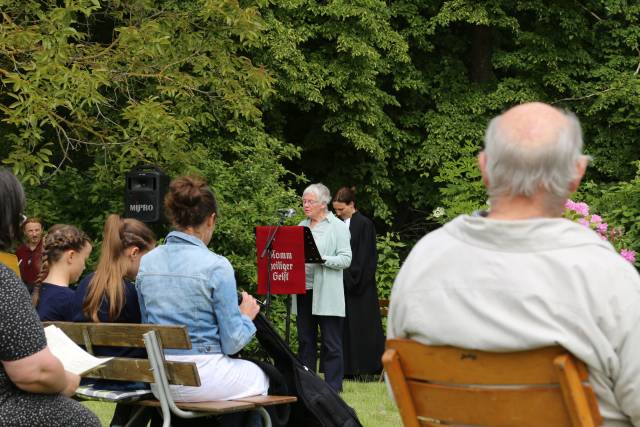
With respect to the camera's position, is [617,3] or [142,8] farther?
[617,3]

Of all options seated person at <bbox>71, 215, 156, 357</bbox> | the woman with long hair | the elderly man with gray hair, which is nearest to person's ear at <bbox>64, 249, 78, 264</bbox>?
seated person at <bbox>71, 215, 156, 357</bbox>

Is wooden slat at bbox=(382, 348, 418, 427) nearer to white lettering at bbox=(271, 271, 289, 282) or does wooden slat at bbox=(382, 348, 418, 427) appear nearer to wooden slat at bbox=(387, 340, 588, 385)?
wooden slat at bbox=(387, 340, 588, 385)

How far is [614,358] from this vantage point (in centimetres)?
269

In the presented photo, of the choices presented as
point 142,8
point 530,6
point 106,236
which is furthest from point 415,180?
point 106,236

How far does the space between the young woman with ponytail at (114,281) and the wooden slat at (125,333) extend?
21 cm

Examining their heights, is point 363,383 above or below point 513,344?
below

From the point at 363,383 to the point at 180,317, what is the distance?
5.97 meters

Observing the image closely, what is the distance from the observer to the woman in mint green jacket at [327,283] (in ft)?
33.9

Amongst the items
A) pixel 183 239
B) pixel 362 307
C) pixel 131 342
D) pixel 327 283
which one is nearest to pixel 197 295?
pixel 183 239

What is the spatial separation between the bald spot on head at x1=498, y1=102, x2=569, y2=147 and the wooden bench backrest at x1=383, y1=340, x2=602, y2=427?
53 cm

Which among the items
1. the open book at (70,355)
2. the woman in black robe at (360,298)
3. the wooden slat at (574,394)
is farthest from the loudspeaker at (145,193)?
the wooden slat at (574,394)

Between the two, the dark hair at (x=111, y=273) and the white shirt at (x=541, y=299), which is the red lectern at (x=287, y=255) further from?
the white shirt at (x=541, y=299)

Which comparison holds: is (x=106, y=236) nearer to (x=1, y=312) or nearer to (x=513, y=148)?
(x=1, y=312)

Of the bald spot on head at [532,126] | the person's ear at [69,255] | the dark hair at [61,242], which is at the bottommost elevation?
the person's ear at [69,255]
